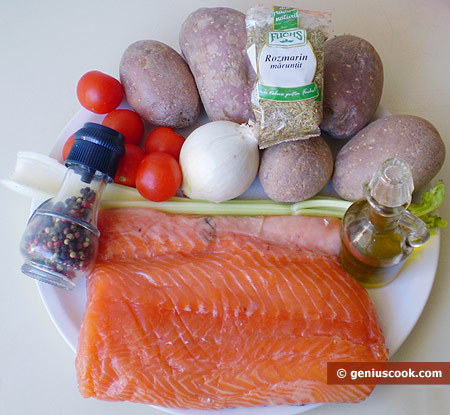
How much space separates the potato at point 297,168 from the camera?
1.08 metres

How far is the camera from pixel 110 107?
1.19m

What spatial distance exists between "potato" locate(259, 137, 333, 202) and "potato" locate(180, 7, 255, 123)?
5.6 inches

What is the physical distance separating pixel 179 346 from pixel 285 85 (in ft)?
2.08

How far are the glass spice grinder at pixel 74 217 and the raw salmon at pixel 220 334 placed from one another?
0.07m

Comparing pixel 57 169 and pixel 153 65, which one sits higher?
pixel 153 65

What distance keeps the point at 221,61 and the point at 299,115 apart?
0.82 ft

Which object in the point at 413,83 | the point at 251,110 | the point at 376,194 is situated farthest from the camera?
the point at 413,83

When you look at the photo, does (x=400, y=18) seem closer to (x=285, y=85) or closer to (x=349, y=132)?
(x=349, y=132)

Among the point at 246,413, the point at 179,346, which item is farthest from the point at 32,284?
the point at 246,413

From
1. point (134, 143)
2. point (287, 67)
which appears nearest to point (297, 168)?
point (287, 67)

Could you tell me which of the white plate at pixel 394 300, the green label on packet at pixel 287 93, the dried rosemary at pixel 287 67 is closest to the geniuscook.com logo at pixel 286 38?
the dried rosemary at pixel 287 67

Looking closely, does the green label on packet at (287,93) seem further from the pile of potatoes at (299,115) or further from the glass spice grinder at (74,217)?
the glass spice grinder at (74,217)

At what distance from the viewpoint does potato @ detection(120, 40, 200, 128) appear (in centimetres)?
115

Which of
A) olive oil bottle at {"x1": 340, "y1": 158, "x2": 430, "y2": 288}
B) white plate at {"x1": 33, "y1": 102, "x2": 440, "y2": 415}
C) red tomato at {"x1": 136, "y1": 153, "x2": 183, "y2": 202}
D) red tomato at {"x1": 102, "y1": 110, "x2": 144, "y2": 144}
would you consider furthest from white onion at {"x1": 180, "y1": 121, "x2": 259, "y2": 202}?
white plate at {"x1": 33, "y1": 102, "x2": 440, "y2": 415}
